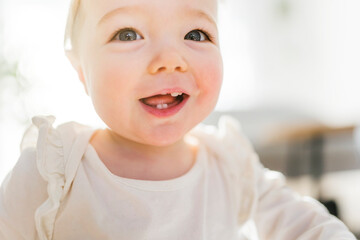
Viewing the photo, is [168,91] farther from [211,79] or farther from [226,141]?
[226,141]

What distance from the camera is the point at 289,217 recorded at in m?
0.78

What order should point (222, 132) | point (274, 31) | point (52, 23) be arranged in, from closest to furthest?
point (222, 132)
point (52, 23)
point (274, 31)

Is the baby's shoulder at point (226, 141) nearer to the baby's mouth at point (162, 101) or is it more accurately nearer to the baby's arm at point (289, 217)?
the baby's arm at point (289, 217)

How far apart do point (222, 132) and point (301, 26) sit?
265 centimetres

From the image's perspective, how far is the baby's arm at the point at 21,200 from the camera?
2.08 ft

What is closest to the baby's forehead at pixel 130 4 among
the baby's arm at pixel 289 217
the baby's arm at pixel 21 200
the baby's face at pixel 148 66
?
the baby's face at pixel 148 66

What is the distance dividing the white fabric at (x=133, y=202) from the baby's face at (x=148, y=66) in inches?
3.5

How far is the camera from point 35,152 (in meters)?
0.68

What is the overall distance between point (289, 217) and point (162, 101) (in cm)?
32

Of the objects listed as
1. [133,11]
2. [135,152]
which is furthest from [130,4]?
[135,152]

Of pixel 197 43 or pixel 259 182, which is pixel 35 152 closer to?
pixel 197 43

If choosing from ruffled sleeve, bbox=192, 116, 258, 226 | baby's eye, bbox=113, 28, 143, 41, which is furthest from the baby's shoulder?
baby's eye, bbox=113, 28, 143, 41

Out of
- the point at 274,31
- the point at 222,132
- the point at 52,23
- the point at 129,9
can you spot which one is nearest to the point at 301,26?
the point at 274,31

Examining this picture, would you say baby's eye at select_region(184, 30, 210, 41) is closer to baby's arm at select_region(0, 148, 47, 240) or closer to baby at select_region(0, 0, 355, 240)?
baby at select_region(0, 0, 355, 240)
